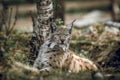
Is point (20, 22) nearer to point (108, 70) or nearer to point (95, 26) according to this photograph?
point (95, 26)

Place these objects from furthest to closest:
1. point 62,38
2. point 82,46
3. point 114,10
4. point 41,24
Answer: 1. point 114,10
2. point 82,46
3. point 41,24
4. point 62,38

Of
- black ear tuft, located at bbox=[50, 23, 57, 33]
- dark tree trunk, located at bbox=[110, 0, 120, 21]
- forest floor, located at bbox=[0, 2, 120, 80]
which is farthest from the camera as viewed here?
dark tree trunk, located at bbox=[110, 0, 120, 21]

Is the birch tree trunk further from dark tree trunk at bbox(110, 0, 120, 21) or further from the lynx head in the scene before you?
dark tree trunk at bbox(110, 0, 120, 21)

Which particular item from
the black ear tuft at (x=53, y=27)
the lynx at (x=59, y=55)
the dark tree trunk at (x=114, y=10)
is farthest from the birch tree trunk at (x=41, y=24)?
the dark tree trunk at (x=114, y=10)

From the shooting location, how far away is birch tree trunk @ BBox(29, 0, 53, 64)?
923 cm

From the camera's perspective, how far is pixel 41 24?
30.6ft

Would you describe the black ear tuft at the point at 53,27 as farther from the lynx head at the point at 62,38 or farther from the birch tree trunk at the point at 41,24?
the lynx head at the point at 62,38

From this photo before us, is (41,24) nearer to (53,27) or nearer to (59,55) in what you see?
(53,27)

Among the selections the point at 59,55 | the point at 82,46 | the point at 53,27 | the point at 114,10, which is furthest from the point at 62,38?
the point at 114,10

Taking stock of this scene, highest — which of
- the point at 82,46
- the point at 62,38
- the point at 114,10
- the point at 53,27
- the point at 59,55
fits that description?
Result: the point at 53,27

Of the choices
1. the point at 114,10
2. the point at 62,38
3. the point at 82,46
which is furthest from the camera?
the point at 114,10

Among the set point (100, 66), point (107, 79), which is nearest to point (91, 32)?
point (100, 66)

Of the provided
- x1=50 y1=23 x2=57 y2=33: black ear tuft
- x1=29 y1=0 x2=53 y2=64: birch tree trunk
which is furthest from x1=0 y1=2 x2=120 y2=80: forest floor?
x1=50 y1=23 x2=57 y2=33: black ear tuft

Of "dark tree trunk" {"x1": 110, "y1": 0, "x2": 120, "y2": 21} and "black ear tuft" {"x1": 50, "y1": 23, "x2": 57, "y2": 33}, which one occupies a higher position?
"black ear tuft" {"x1": 50, "y1": 23, "x2": 57, "y2": 33}
